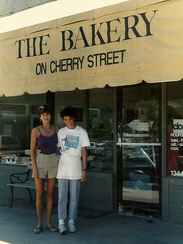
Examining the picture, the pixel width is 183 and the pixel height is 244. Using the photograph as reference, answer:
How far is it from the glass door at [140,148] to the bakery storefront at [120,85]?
19 millimetres

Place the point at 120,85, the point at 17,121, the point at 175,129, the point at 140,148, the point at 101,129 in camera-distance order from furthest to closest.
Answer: the point at 17,121, the point at 101,129, the point at 140,148, the point at 175,129, the point at 120,85

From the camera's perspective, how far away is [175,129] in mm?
6082

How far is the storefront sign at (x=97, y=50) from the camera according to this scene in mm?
4828

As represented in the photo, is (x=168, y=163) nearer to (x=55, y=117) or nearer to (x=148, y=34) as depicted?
(x=148, y=34)

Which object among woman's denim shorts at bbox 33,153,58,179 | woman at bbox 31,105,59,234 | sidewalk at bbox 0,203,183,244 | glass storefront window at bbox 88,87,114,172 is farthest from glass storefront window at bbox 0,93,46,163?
woman's denim shorts at bbox 33,153,58,179

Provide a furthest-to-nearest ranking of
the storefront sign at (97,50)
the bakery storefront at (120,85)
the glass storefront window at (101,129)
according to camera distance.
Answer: the glass storefront window at (101,129), the bakery storefront at (120,85), the storefront sign at (97,50)

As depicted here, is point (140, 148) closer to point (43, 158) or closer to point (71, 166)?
point (71, 166)

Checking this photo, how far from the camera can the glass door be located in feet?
20.9

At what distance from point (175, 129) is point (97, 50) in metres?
2.01

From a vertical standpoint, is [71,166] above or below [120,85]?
below

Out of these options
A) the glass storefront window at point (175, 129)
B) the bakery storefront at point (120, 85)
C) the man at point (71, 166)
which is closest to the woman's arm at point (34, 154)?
the man at point (71, 166)

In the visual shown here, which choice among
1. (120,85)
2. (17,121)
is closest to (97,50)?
(120,85)

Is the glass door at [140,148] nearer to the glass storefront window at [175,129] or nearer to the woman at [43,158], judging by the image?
the glass storefront window at [175,129]

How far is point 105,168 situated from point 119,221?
1.18 meters
